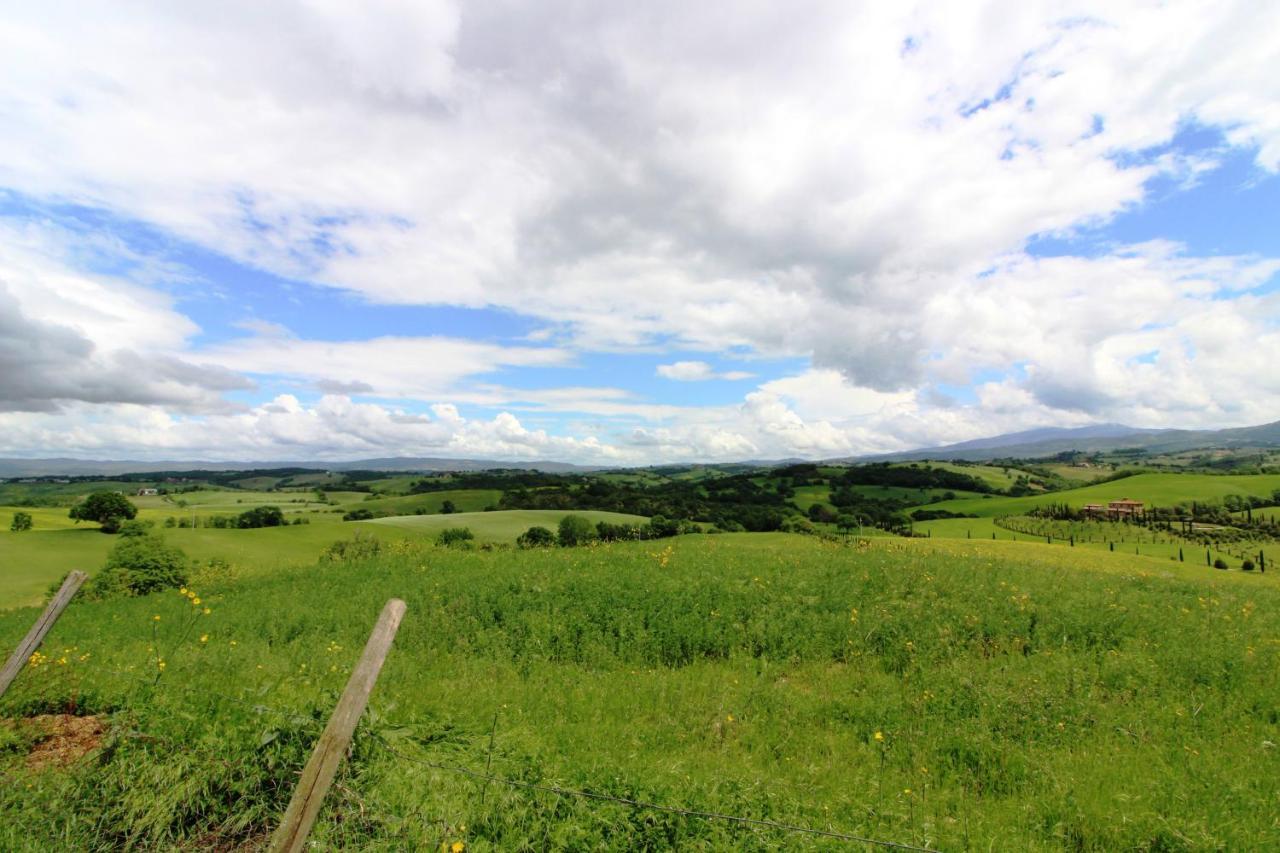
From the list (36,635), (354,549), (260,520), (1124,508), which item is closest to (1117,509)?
(1124,508)

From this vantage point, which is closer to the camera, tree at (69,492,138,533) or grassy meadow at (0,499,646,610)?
grassy meadow at (0,499,646,610)

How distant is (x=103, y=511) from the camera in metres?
56.1

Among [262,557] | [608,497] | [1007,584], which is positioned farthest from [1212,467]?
[262,557]

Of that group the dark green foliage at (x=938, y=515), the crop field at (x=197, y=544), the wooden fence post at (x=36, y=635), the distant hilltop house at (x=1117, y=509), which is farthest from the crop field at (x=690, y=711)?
the dark green foliage at (x=938, y=515)

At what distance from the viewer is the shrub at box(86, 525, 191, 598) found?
23.0 meters

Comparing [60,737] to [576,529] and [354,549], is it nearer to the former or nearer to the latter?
[354,549]

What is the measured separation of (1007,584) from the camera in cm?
1549

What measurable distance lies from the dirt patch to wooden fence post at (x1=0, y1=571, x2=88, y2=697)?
36.2 inches

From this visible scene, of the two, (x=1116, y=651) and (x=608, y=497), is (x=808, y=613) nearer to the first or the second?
(x=1116, y=651)

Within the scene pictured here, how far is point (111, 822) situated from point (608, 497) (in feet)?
402

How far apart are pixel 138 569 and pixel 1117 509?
12273 centimetres

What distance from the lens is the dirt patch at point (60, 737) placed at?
6.61 m

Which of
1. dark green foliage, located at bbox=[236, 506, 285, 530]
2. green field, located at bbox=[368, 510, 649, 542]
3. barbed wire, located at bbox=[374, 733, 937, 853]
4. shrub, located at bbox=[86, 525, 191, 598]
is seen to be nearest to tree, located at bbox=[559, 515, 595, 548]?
green field, located at bbox=[368, 510, 649, 542]

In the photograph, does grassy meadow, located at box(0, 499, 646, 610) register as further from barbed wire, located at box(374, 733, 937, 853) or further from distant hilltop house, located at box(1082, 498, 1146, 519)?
distant hilltop house, located at box(1082, 498, 1146, 519)
